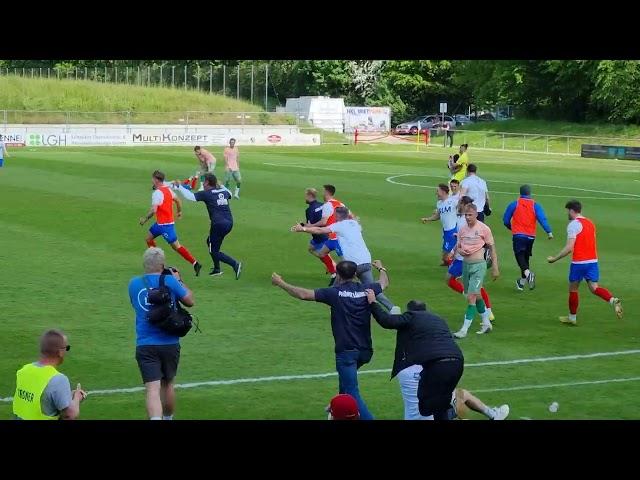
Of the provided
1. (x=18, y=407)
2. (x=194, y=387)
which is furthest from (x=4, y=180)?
(x=18, y=407)

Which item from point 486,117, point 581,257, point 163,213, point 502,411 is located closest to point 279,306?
point 163,213

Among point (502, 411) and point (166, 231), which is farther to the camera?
point (166, 231)

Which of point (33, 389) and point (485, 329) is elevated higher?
point (33, 389)

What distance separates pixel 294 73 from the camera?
328 feet

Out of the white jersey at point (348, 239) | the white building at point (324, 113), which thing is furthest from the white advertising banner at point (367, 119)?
the white jersey at point (348, 239)

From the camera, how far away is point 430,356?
35.0 feet

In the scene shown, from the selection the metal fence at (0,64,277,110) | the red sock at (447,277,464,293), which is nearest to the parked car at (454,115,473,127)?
the metal fence at (0,64,277,110)

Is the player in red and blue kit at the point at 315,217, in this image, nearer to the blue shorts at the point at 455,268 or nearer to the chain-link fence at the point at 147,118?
the blue shorts at the point at 455,268

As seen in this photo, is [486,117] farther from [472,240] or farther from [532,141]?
[472,240]

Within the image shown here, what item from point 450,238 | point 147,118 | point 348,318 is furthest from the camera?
point 147,118

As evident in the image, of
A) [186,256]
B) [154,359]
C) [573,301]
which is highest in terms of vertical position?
[154,359]

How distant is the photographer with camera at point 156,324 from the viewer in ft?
34.8

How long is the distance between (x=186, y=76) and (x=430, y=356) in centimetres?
7524

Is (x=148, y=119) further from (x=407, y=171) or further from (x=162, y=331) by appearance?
(x=162, y=331)
